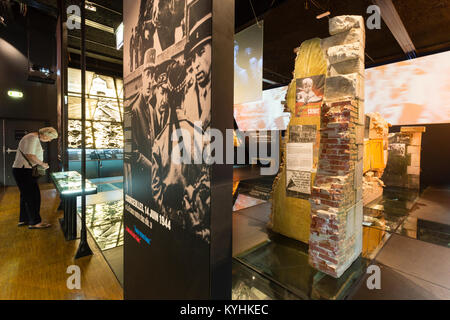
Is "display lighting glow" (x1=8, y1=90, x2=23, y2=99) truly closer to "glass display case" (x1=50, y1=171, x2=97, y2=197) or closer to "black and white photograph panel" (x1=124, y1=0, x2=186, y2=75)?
"glass display case" (x1=50, y1=171, x2=97, y2=197)

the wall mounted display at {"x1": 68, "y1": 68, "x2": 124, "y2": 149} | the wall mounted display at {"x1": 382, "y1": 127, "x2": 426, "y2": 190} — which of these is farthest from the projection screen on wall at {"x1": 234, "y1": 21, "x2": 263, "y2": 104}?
the wall mounted display at {"x1": 382, "y1": 127, "x2": 426, "y2": 190}

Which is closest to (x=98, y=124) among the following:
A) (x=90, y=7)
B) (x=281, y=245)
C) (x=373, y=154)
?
(x=90, y=7)

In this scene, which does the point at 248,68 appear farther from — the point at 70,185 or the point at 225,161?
the point at 70,185

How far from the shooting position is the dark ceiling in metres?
4.49

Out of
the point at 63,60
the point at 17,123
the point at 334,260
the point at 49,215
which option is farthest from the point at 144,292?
the point at 17,123

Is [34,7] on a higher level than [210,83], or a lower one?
higher

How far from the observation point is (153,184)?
1.44 m

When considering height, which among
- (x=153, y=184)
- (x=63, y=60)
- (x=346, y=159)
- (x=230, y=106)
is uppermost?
(x=63, y=60)

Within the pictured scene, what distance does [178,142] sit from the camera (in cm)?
119

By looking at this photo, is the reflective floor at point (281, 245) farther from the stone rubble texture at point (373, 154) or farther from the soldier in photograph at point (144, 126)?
the soldier in photograph at point (144, 126)

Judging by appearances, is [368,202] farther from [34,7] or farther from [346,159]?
[34,7]

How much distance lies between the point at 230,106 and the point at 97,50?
8697 millimetres

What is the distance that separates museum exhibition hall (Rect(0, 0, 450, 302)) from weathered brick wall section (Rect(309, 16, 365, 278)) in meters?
0.02

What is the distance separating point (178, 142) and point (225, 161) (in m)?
0.33
